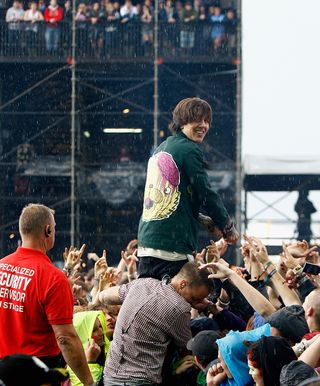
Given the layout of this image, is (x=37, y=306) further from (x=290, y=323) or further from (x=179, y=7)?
(x=179, y=7)

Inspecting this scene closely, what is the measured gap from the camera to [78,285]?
401 inches

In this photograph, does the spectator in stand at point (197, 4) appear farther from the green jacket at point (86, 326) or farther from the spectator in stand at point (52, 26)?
the green jacket at point (86, 326)

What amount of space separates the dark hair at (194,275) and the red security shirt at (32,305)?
67 centimetres

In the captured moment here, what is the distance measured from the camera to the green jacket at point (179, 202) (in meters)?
7.39

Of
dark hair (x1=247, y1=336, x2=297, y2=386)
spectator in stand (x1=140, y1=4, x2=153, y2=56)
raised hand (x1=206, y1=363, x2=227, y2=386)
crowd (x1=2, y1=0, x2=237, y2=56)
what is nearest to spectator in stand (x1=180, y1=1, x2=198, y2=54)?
crowd (x1=2, y1=0, x2=237, y2=56)

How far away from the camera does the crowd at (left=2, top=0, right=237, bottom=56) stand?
2325 cm

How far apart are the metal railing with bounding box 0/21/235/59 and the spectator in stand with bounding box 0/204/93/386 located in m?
16.3

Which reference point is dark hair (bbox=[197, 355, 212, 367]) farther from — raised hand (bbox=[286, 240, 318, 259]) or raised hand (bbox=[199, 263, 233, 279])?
raised hand (bbox=[286, 240, 318, 259])

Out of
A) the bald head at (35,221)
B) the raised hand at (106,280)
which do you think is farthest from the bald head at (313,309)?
the raised hand at (106,280)

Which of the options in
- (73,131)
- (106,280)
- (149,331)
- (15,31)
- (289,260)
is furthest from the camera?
(15,31)

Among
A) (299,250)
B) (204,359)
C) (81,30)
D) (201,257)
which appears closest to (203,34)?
(81,30)

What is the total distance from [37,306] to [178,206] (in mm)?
1083

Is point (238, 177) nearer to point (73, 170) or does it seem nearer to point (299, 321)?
point (73, 170)

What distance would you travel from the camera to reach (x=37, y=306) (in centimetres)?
691
